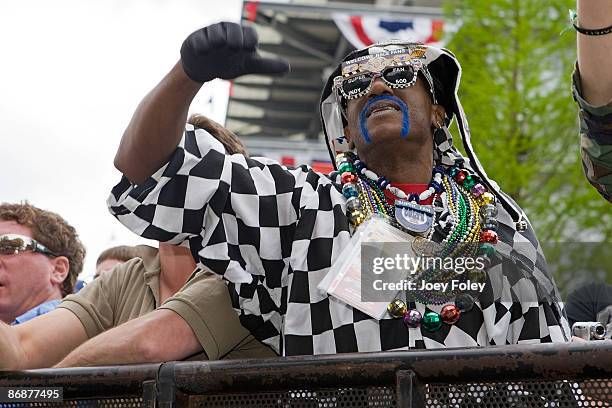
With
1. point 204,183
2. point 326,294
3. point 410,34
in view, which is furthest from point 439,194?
point 410,34

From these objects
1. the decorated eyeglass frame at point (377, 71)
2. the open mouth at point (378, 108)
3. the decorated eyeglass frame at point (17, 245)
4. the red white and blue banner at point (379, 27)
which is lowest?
the decorated eyeglass frame at point (17, 245)

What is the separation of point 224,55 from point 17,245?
2.03 meters

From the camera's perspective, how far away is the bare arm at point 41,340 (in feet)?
6.26

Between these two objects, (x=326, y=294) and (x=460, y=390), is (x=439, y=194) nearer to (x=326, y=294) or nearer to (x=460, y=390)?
(x=326, y=294)

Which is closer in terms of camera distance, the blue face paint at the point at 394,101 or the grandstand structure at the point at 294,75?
the blue face paint at the point at 394,101

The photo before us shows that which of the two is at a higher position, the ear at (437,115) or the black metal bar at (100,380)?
the ear at (437,115)

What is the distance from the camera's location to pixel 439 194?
237 centimetres

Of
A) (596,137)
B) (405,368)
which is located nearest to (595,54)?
(596,137)

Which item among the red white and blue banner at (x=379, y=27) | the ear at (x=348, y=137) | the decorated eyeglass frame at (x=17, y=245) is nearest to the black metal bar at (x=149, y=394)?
the ear at (x=348, y=137)

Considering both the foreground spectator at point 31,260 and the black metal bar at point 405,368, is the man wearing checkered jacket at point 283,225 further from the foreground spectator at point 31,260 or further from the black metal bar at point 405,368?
the foreground spectator at point 31,260

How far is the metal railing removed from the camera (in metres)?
1.27

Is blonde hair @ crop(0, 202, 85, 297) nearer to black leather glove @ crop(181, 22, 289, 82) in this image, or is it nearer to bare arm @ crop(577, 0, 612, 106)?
black leather glove @ crop(181, 22, 289, 82)

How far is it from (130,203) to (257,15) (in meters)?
15.0

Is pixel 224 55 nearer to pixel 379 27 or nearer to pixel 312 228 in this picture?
pixel 312 228
